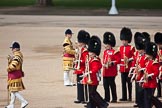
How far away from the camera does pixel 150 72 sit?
13828 mm

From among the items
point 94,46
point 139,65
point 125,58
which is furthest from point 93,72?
point 125,58

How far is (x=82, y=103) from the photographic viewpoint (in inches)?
623

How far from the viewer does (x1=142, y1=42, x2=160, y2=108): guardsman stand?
45.3ft

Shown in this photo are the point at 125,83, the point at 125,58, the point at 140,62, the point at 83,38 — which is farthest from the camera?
the point at 125,83

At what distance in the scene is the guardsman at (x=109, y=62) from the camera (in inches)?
618

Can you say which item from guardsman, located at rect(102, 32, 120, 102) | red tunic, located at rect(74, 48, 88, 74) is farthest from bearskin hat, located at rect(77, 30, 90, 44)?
guardsman, located at rect(102, 32, 120, 102)

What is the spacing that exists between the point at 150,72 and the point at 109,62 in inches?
80.7

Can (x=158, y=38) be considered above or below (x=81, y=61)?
above

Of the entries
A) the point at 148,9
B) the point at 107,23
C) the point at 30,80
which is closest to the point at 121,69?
the point at 30,80

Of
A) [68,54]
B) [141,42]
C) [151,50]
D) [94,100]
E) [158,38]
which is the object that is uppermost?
[158,38]

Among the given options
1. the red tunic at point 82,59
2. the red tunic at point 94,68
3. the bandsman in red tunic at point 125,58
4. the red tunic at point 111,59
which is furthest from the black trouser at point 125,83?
the red tunic at point 94,68

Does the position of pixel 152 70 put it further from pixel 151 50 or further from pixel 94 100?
pixel 94 100

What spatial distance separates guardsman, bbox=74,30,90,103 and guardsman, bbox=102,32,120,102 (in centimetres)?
53

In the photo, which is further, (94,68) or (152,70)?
(94,68)
